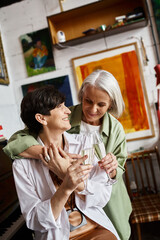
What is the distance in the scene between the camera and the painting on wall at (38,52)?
3.33 meters

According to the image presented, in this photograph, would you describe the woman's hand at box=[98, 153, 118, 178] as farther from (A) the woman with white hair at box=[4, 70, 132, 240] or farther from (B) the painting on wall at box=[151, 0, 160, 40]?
(B) the painting on wall at box=[151, 0, 160, 40]

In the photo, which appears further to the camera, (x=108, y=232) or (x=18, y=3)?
(x=18, y=3)

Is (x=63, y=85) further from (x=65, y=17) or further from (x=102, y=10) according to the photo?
(x=102, y=10)

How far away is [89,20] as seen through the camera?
3.22m

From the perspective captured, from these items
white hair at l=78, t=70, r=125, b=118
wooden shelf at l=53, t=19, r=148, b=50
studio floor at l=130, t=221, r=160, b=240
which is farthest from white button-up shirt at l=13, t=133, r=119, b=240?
wooden shelf at l=53, t=19, r=148, b=50

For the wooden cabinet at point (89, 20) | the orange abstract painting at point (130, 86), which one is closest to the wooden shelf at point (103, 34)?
the wooden cabinet at point (89, 20)

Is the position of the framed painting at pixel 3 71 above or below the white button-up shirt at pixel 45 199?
above

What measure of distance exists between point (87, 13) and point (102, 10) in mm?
211

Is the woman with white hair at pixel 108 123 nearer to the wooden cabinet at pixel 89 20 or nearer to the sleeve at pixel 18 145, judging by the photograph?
the sleeve at pixel 18 145

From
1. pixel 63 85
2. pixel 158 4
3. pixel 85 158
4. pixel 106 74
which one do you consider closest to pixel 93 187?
pixel 85 158

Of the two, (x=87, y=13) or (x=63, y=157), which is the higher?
(x=87, y=13)

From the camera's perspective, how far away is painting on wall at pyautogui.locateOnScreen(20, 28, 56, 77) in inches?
131

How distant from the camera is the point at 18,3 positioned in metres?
3.40

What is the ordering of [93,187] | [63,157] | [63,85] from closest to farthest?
1. [63,157]
2. [93,187]
3. [63,85]
